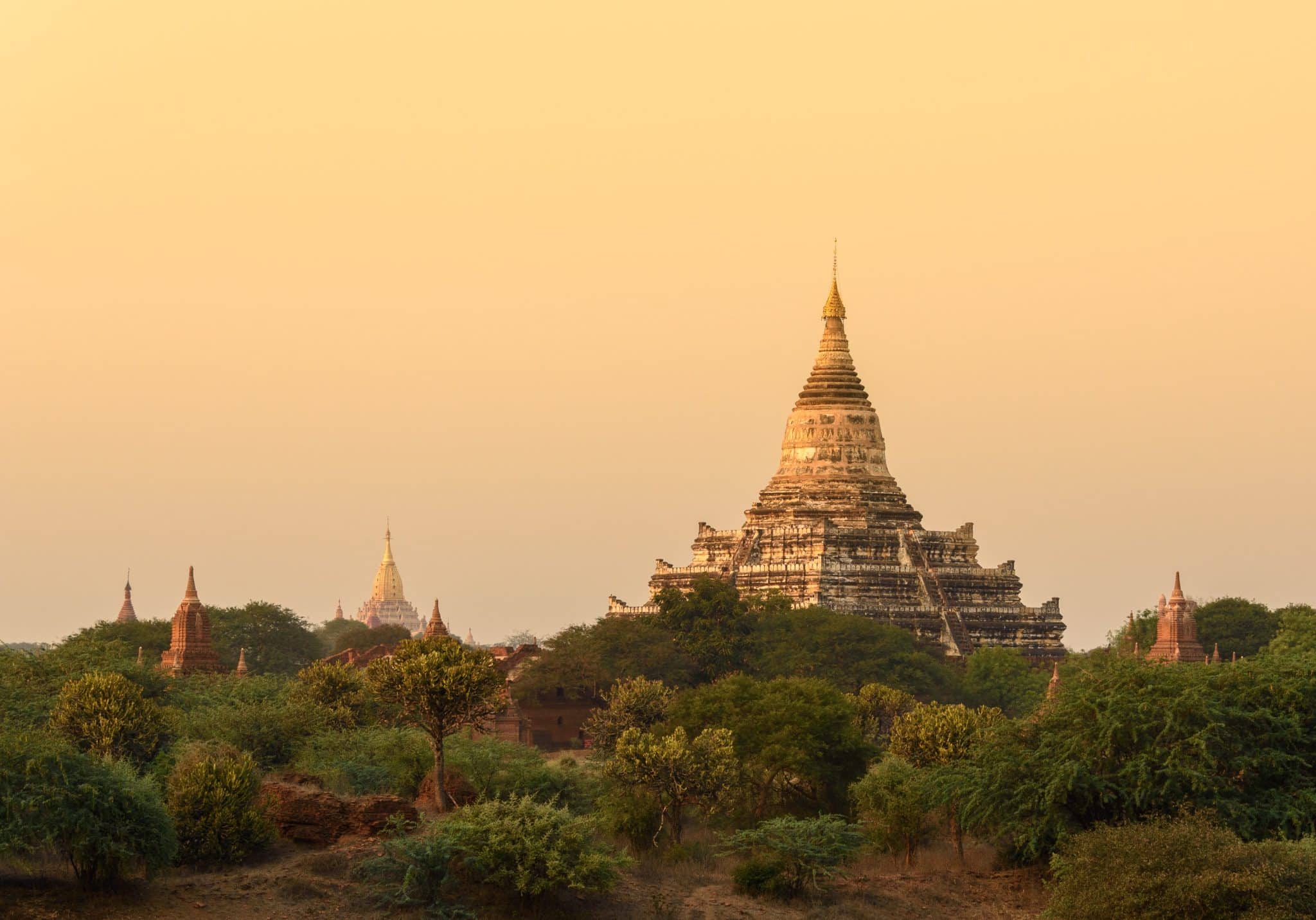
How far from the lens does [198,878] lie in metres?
49.1

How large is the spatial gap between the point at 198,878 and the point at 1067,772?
16587 millimetres

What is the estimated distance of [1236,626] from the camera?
106 m

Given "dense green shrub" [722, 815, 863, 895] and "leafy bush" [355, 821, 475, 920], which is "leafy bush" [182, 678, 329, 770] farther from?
"dense green shrub" [722, 815, 863, 895]

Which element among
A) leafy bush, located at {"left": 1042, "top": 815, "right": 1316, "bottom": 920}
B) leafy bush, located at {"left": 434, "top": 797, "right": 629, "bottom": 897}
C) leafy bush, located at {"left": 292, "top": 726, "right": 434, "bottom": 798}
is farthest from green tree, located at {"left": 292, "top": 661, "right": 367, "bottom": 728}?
leafy bush, located at {"left": 1042, "top": 815, "right": 1316, "bottom": 920}

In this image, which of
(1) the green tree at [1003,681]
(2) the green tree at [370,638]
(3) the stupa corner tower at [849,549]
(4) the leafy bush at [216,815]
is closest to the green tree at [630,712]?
(4) the leafy bush at [216,815]

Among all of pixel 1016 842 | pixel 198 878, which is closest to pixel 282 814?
pixel 198 878

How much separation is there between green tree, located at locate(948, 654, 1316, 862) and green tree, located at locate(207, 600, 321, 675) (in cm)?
6104

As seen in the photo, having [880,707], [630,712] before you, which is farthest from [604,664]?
[630,712]

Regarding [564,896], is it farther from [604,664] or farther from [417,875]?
[604,664]

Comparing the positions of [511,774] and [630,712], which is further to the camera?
[630,712]

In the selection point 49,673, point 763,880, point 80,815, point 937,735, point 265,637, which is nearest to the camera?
point 80,815

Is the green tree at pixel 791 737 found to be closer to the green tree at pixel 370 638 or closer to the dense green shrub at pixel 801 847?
the dense green shrub at pixel 801 847

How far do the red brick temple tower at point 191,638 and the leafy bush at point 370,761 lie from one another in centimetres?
2617

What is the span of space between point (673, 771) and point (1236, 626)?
52697mm
